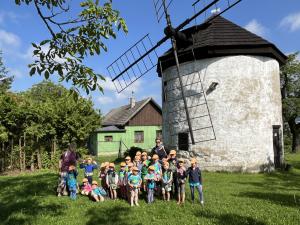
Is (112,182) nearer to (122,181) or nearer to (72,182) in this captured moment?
(122,181)

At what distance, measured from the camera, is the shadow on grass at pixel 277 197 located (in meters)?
9.58

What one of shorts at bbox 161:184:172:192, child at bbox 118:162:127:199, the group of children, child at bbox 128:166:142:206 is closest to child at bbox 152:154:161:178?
the group of children

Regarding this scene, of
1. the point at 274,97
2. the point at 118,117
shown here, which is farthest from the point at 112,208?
the point at 118,117

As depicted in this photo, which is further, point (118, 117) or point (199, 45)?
point (118, 117)

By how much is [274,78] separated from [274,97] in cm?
94

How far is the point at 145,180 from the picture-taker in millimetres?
10227

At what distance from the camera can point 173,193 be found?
1080 cm

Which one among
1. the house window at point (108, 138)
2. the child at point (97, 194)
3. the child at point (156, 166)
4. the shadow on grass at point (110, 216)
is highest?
the house window at point (108, 138)

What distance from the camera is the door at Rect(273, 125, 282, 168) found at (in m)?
17.0

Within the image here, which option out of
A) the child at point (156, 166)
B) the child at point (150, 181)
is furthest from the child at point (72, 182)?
the child at point (156, 166)

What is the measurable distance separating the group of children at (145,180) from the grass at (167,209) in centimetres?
34

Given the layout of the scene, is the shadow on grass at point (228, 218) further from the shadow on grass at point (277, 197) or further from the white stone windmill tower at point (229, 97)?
the white stone windmill tower at point (229, 97)

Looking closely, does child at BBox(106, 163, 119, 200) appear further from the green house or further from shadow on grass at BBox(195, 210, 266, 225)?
the green house

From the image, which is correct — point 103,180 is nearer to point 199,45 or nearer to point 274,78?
point 199,45
